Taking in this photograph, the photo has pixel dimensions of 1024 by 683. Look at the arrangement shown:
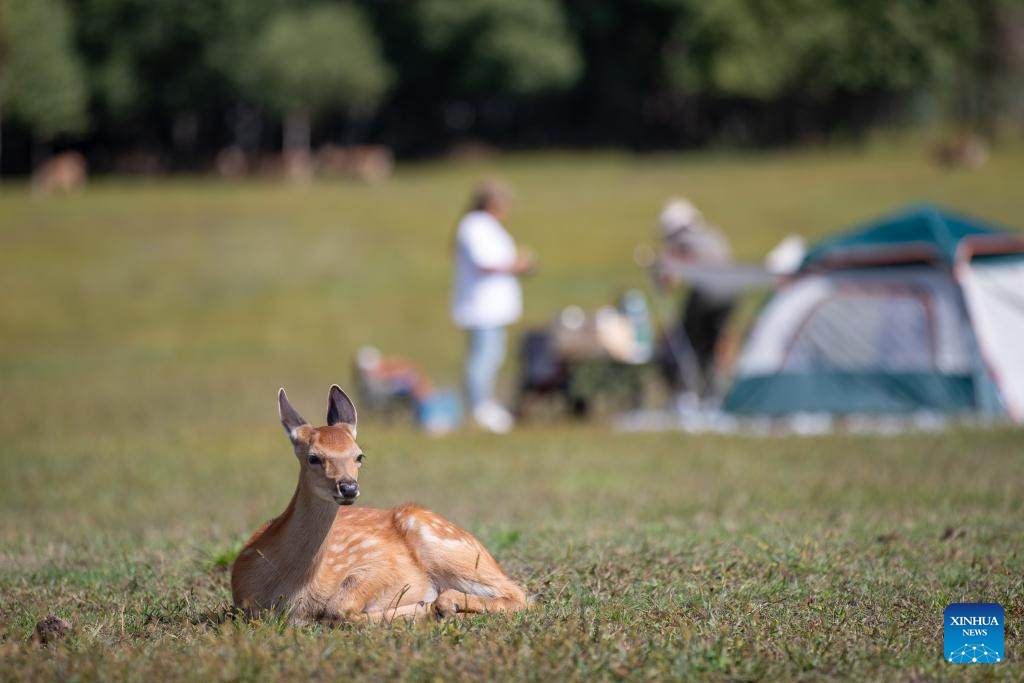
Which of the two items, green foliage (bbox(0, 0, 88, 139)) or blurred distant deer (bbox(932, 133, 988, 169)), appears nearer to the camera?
blurred distant deer (bbox(932, 133, 988, 169))

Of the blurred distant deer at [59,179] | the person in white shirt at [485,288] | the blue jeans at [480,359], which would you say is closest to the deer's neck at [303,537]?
the person in white shirt at [485,288]

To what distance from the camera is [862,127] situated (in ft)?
188

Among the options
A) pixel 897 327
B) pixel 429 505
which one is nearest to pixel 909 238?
pixel 897 327

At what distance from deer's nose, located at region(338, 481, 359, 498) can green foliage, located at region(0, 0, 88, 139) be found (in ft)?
159

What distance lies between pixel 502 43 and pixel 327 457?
5158 centimetres

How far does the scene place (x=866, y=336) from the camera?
1425 centimetres

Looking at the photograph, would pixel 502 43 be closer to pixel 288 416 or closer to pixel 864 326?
pixel 864 326

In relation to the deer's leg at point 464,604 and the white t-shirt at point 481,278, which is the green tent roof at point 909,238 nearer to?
the white t-shirt at point 481,278

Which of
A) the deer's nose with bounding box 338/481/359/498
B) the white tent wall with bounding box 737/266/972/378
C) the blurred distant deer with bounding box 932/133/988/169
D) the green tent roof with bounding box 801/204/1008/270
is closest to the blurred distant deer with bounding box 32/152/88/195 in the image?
the blurred distant deer with bounding box 932/133/988/169

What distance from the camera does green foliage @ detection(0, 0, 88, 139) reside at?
165 feet

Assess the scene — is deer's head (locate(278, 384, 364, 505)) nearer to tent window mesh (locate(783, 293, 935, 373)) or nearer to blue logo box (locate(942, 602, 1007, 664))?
blue logo box (locate(942, 602, 1007, 664))

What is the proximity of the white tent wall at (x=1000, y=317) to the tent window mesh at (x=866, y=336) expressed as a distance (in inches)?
20.5

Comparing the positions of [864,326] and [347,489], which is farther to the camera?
[864,326]

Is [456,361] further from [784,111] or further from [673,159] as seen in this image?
[784,111]
